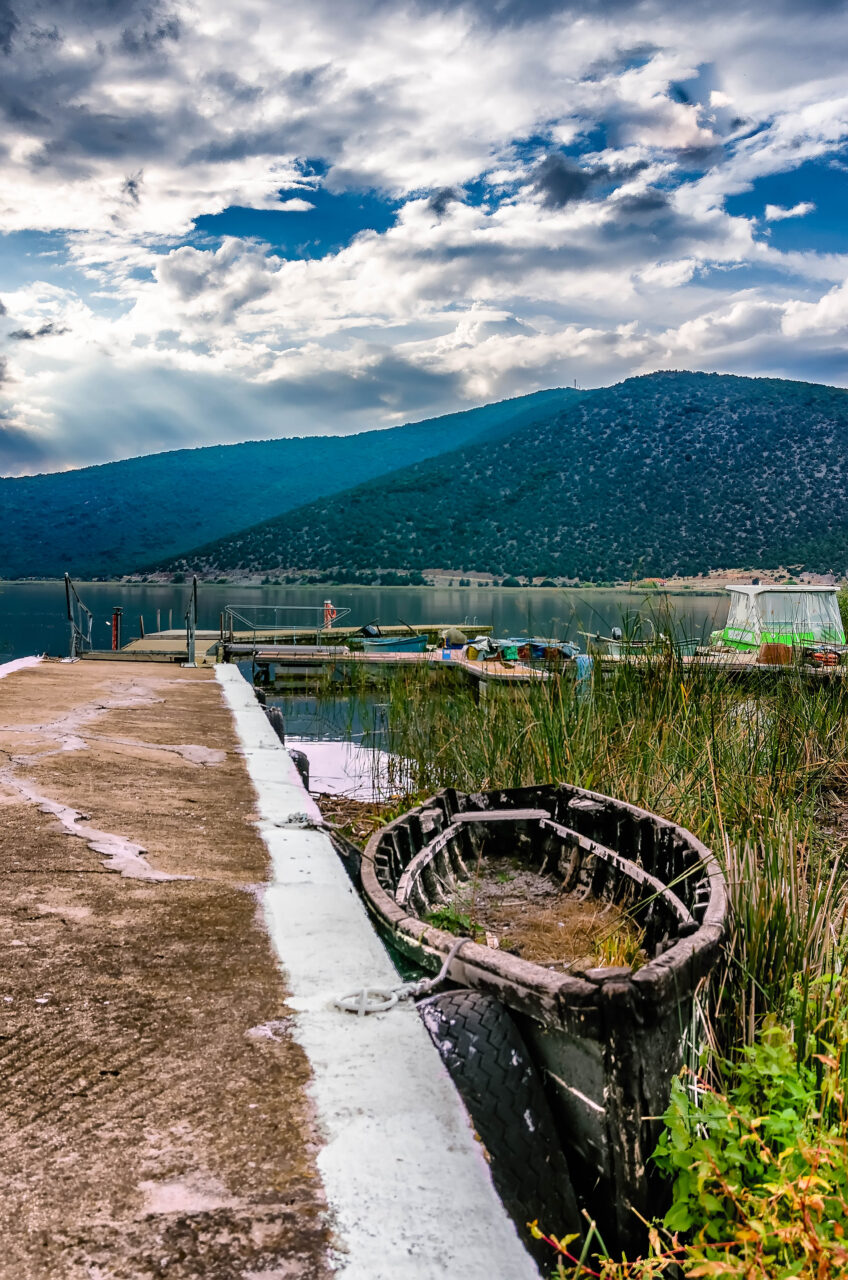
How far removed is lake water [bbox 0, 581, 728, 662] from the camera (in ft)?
121

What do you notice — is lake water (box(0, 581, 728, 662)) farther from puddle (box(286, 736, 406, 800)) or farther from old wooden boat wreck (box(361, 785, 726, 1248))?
old wooden boat wreck (box(361, 785, 726, 1248))

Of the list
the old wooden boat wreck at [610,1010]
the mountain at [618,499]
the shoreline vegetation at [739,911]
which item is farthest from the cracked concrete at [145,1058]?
the mountain at [618,499]

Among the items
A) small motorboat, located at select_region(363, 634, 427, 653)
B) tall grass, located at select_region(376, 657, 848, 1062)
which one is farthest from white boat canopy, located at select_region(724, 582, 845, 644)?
small motorboat, located at select_region(363, 634, 427, 653)

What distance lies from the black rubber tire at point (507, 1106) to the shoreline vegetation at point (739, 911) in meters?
0.10

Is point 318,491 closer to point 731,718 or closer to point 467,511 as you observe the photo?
point 467,511

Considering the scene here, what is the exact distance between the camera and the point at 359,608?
54.2 metres

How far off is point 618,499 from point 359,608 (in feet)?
91.4

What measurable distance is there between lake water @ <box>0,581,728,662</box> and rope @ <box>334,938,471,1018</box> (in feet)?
79.3

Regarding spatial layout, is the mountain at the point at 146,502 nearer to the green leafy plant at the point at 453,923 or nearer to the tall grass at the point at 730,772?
the tall grass at the point at 730,772

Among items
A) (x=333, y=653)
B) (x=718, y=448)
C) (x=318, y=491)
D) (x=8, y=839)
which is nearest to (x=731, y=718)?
(x=8, y=839)

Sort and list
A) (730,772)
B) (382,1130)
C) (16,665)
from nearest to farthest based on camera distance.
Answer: (382,1130) → (730,772) → (16,665)

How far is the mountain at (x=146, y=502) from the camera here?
137 meters

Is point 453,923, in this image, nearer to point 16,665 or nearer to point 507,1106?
point 507,1106

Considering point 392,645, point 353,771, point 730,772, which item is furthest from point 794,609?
point 730,772
